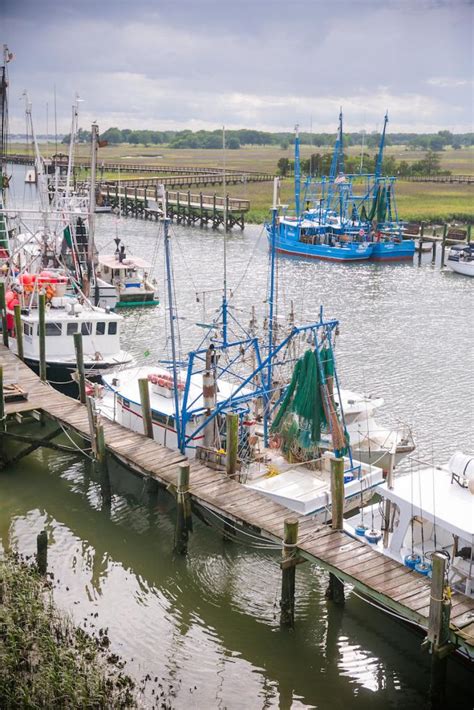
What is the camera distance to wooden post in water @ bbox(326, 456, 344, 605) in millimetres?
14547

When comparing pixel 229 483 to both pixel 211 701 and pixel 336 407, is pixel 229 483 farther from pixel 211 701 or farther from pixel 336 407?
pixel 211 701

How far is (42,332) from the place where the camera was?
78.5 ft

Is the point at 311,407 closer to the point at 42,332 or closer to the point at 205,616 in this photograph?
the point at 205,616

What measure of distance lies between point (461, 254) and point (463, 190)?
39.7 metres

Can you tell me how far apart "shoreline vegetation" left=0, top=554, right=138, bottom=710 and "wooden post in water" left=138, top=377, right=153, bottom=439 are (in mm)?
5039

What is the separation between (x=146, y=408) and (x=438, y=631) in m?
8.85

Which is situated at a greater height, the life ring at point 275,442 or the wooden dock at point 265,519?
the life ring at point 275,442

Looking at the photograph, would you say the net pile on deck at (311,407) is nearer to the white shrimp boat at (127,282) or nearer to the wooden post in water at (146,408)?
the wooden post in water at (146,408)

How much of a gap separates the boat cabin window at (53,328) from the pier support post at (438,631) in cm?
1546

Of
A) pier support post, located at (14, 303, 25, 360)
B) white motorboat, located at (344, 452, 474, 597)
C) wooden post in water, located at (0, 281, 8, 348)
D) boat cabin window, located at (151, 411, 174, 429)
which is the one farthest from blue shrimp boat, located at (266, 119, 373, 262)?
white motorboat, located at (344, 452, 474, 597)

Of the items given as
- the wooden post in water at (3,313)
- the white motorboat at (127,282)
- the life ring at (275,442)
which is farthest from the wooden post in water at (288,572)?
the white motorboat at (127,282)

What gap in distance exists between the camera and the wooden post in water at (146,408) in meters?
18.7

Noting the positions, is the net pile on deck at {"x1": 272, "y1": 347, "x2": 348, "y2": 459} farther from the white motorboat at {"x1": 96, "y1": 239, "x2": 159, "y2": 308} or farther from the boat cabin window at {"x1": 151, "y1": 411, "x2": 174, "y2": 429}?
the white motorboat at {"x1": 96, "y1": 239, "x2": 159, "y2": 308}

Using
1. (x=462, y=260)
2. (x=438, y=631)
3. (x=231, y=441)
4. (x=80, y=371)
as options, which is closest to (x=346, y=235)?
(x=462, y=260)
